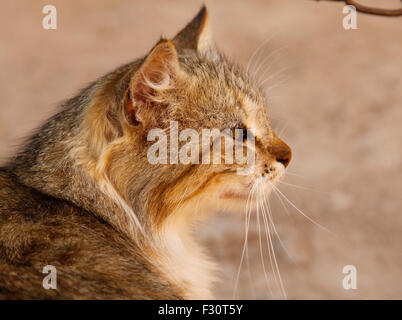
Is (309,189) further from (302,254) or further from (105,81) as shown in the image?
(105,81)

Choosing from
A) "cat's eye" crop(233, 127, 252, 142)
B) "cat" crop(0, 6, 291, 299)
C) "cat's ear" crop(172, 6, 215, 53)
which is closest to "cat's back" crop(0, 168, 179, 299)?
"cat" crop(0, 6, 291, 299)

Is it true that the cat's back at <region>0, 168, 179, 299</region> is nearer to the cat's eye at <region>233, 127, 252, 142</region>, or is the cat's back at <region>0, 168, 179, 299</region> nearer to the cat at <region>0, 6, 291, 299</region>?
the cat at <region>0, 6, 291, 299</region>

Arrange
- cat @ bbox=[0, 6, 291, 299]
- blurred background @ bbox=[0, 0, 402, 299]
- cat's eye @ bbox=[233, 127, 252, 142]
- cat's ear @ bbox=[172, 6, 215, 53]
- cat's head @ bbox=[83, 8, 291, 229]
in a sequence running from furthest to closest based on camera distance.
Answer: blurred background @ bbox=[0, 0, 402, 299], cat's ear @ bbox=[172, 6, 215, 53], cat's eye @ bbox=[233, 127, 252, 142], cat's head @ bbox=[83, 8, 291, 229], cat @ bbox=[0, 6, 291, 299]

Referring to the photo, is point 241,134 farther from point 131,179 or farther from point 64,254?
point 64,254

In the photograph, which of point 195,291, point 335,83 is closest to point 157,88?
point 195,291

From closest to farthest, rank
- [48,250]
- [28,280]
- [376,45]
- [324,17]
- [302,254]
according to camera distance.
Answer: [28,280]
[48,250]
[302,254]
[376,45]
[324,17]

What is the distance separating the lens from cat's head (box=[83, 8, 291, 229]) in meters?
2.84

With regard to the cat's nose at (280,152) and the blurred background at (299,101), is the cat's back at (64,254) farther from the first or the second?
the blurred background at (299,101)

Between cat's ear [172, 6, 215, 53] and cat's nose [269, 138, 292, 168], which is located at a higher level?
cat's ear [172, 6, 215, 53]

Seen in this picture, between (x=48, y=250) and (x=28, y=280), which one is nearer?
(x=28, y=280)

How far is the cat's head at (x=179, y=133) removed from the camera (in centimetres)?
284

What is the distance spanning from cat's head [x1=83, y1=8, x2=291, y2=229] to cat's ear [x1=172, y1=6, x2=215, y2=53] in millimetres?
282

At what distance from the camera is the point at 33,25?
28.4 ft

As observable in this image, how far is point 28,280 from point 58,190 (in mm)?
623
